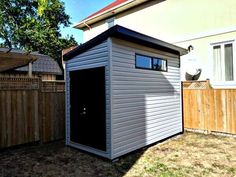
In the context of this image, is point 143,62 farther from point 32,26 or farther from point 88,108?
point 32,26

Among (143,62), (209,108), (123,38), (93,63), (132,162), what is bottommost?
(132,162)

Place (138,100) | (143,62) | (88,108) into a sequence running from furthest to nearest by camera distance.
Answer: (143,62), (138,100), (88,108)

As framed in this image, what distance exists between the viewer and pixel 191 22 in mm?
9453

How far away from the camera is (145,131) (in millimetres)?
6230

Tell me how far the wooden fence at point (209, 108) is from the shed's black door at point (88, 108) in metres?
4.34

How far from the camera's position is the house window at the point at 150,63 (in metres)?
6.10

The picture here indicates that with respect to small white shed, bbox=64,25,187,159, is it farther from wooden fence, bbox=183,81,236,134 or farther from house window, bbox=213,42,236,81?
house window, bbox=213,42,236,81

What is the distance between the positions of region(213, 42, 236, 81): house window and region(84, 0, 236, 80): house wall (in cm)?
23

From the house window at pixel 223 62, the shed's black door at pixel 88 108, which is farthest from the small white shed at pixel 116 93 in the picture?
the house window at pixel 223 62

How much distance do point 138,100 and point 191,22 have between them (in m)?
5.38

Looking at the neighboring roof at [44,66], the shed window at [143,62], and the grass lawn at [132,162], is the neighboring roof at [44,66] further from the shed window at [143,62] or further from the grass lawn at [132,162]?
the shed window at [143,62]

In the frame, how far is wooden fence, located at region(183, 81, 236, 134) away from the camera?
746cm

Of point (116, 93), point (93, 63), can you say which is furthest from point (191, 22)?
point (116, 93)

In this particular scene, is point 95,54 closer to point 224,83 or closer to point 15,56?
point 15,56
